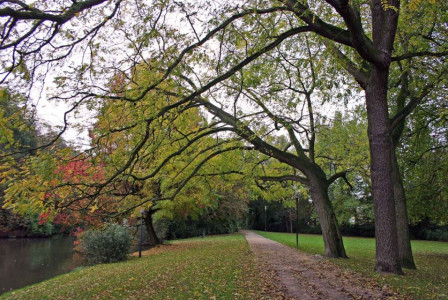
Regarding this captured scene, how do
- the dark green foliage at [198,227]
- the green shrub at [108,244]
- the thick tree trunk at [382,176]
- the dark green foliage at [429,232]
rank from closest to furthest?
the thick tree trunk at [382,176] → the green shrub at [108,244] → the dark green foliage at [198,227] → the dark green foliage at [429,232]

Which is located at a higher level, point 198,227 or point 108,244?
point 198,227

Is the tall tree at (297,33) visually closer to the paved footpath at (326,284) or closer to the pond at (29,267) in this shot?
the paved footpath at (326,284)

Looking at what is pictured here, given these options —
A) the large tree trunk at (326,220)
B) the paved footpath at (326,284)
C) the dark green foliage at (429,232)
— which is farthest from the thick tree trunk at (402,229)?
the dark green foliage at (429,232)

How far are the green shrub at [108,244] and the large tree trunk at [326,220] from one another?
9.78 m

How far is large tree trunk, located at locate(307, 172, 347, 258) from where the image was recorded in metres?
12.4

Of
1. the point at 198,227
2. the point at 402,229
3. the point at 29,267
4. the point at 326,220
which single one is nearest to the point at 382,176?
the point at 402,229

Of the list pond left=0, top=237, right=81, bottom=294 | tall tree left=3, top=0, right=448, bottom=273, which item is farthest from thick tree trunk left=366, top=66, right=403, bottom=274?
pond left=0, top=237, right=81, bottom=294

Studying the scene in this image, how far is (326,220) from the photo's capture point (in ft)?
40.8

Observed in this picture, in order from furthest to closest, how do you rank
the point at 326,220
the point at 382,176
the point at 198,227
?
the point at 198,227 < the point at 326,220 < the point at 382,176

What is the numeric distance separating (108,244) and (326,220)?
35.2 feet

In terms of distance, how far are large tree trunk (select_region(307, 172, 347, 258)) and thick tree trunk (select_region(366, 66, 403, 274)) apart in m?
3.94

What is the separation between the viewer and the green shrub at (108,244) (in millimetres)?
16422

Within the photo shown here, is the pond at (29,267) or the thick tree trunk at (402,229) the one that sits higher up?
the thick tree trunk at (402,229)

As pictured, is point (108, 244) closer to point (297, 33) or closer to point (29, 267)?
point (29, 267)
